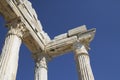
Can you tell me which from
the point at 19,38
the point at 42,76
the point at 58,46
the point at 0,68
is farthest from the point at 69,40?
the point at 0,68

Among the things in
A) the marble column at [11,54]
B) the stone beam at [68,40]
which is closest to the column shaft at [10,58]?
the marble column at [11,54]

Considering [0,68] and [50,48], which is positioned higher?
[50,48]

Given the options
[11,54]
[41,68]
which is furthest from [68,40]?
[11,54]

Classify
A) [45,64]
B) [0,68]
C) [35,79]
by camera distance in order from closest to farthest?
[0,68], [35,79], [45,64]

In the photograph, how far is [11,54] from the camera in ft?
45.1

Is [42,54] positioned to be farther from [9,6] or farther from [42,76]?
[9,6]

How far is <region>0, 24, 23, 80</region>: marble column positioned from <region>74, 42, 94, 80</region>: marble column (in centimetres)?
560

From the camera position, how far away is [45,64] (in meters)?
20.0

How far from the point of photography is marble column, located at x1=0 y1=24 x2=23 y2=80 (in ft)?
41.4

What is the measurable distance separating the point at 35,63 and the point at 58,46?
2714mm

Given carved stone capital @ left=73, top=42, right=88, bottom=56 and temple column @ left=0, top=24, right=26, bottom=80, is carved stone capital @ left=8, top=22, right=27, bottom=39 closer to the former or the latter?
temple column @ left=0, top=24, right=26, bottom=80

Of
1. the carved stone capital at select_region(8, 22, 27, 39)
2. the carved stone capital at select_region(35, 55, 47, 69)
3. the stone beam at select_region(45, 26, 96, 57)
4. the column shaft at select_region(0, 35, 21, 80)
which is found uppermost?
the stone beam at select_region(45, 26, 96, 57)

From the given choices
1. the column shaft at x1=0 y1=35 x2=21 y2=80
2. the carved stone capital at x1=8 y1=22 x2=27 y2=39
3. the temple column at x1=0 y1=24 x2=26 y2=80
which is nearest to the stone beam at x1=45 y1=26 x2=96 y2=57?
the carved stone capital at x1=8 y1=22 x2=27 y2=39

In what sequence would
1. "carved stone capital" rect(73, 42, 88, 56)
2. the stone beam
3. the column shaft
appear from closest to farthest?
the column shaft
"carved stone capital" rect(73, 42, 88, 56)
the stone beam
